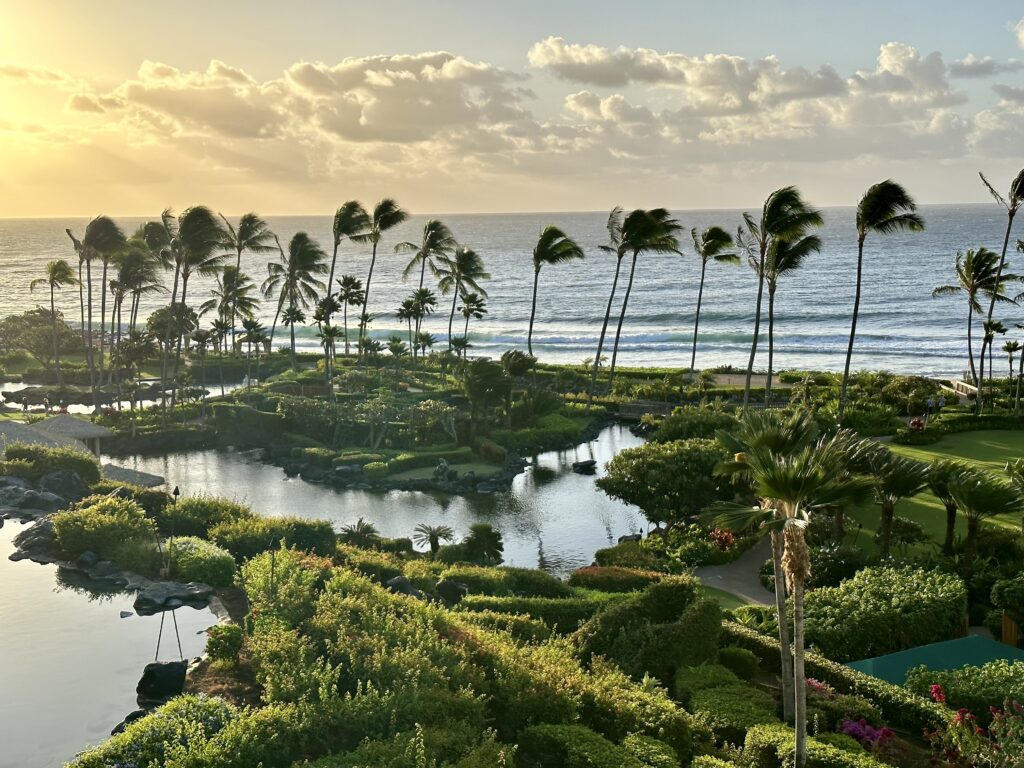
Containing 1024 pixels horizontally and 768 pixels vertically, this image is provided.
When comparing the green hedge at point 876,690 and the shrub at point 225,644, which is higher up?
the green hedge at point 876,690

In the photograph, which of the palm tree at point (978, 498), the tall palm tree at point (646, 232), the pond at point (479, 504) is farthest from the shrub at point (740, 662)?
the tall palm tree at point (646, 232)

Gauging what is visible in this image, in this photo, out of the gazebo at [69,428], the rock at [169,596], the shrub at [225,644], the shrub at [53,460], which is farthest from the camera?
the gazebo at [69,428]

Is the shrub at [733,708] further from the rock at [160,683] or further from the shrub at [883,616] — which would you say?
the rock at [160,683]

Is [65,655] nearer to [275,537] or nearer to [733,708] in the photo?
[275,537]

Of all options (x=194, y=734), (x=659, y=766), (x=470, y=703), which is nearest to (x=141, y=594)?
(x=194, y=734)

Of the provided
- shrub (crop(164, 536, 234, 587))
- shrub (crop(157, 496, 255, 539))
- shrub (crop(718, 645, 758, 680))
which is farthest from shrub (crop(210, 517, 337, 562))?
shrub (crop(718, 645, 758, 680))

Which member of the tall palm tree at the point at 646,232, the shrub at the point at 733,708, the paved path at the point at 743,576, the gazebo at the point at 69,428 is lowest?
the paved path at the point at 743,576
